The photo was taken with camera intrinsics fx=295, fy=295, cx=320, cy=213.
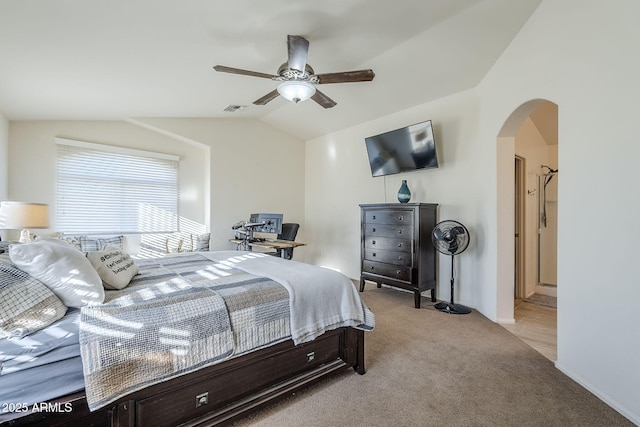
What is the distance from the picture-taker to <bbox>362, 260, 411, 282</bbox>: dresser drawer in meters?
3.59

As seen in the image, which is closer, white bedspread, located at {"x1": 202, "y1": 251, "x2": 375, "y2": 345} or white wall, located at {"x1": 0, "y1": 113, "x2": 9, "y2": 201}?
white bedspread, located at {"x1": 202, "y1": 251, "x2": 375, "y2": 345}

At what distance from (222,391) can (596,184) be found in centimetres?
251

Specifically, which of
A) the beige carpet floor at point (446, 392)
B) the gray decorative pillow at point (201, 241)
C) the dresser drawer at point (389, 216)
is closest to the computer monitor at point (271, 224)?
the gray decorative pillow at point (201, 241)

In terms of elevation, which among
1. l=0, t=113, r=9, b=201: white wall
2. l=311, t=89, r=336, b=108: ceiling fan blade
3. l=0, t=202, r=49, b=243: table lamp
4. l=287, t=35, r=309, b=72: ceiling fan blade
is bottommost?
l=0, t=202, r=49, b=243: table lamp

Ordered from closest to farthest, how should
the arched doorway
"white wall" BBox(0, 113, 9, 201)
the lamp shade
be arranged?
the lamp shade → the arched doorway → "white wall" BBox(0, 113, 9, 201)

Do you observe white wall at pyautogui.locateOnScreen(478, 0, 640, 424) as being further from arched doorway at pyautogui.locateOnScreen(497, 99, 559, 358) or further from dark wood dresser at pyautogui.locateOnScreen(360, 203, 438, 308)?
dark wood dresser at pyautogui.locateOnScreen(360, 203, 438, 308)

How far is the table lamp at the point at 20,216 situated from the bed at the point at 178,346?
5.36 ft

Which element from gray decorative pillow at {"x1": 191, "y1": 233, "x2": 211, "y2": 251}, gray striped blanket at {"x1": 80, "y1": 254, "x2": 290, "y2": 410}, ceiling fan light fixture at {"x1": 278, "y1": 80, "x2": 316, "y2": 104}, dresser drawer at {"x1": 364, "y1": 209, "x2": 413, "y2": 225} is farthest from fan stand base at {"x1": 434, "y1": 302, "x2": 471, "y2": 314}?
gray decorative pillow at {"x1": 191, "y1": 233, "x2": 211, "y2": 251}

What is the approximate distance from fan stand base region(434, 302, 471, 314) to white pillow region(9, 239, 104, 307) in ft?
10.7

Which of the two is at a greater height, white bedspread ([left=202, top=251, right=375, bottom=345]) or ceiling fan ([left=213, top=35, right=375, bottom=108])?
ceiling fan ([left=213, top=35, right=375, bottom=108])

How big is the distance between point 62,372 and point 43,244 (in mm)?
663

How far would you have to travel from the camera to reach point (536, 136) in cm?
425

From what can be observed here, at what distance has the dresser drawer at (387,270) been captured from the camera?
3.59 meters

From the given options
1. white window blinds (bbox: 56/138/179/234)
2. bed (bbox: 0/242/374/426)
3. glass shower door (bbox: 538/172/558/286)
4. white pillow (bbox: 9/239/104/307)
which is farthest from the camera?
glass shower door (bbox: 538/172/558/286)
